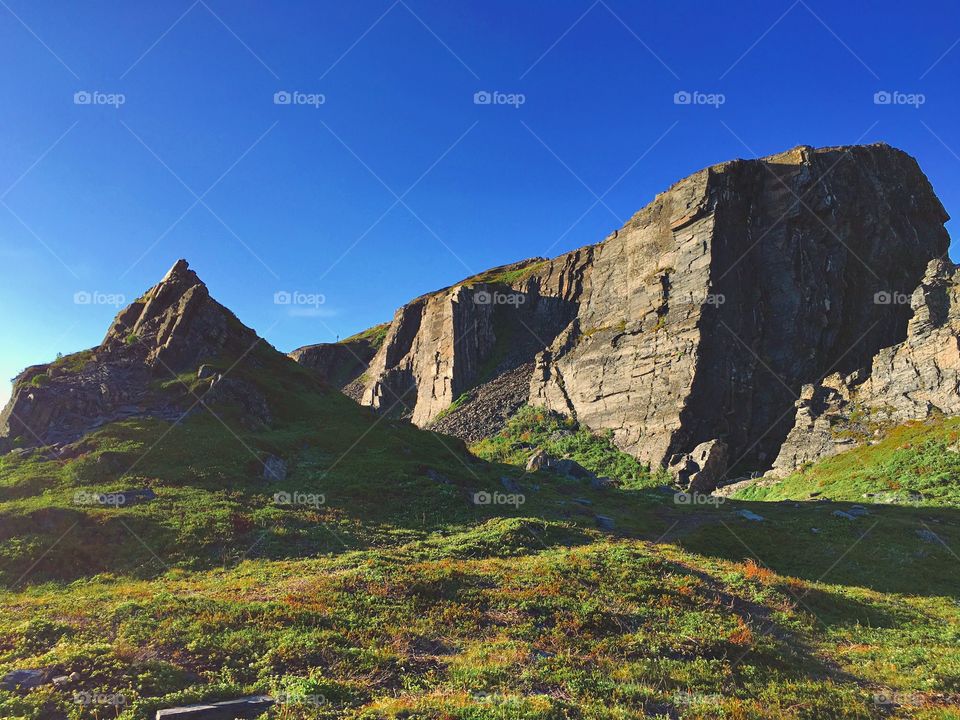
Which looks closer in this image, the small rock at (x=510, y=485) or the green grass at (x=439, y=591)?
the green grass at (x=439, y=591)

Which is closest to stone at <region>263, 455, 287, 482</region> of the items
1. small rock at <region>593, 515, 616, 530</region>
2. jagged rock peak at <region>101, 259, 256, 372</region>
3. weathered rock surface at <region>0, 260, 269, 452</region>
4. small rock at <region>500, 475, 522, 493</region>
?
weathered rock surface at <region>0, 260, 269, 452</region>

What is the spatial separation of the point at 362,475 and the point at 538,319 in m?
53.4

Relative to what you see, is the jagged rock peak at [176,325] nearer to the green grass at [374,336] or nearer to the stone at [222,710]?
the stone at [222,710]

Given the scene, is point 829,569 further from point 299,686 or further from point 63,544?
point 63,544

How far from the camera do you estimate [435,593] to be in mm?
18141

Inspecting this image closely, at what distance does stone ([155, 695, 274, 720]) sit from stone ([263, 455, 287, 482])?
2480 cm

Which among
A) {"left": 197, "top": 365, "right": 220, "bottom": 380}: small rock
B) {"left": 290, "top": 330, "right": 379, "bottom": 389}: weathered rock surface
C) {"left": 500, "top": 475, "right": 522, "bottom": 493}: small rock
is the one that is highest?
{"left": 290, "top": 330, "right": 379, "bottom": 389}: weathered rock surface

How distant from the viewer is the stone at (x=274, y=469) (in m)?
34.2

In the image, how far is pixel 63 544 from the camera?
23.2 meters

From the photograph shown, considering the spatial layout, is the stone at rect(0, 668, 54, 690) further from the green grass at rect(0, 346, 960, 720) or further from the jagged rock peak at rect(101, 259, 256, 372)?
the jagged rock peak at rect(101, 259, 256, 372)

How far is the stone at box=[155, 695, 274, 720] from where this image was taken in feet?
32.7

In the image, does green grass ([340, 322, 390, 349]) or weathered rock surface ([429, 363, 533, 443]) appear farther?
green grass ([340, 322, 390, 349])

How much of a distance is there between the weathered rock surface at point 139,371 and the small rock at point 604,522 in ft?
92.3

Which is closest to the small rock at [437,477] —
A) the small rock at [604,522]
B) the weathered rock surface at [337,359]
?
the small rock at [604,522]
